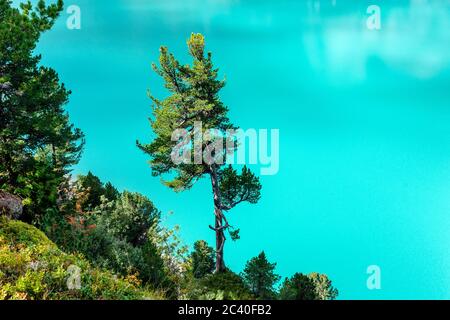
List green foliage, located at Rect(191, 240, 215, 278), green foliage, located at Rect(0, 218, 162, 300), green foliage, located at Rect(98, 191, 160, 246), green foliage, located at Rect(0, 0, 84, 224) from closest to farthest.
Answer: green foliage, located at Rect(0, 218, 162, 300), green foliage, located at Rect(0, 0, 84, 224), green foliage, located at Rect(98, 191, 160, 246), green foliage, located at Rect(191, 240, 215, 278)

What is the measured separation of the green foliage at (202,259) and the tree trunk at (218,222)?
0.45 meters

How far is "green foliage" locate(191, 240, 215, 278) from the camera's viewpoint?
26375mm

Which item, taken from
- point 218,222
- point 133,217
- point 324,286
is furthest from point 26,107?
point 324,286

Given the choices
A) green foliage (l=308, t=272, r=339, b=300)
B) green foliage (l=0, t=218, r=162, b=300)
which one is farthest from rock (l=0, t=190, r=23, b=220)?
green foliage (l=308, t=272, r=339, b=300)

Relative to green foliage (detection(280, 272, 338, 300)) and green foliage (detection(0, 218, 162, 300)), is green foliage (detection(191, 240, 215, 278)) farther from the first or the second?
green foliage (detection(0, 218, 162, 300))

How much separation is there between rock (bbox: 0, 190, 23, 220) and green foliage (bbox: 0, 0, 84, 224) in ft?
5.20

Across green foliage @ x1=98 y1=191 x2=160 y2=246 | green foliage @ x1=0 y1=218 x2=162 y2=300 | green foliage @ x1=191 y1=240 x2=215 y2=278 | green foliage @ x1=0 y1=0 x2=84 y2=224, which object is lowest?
green foliage @ x1=0 y1=218 x2=162 y2=300

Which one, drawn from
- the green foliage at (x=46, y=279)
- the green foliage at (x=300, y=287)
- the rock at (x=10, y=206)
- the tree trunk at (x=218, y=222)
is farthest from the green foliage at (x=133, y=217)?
the green foliage at (x=46, y=279)

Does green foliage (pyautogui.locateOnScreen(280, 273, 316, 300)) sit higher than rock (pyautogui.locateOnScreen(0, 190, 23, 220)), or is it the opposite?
rock (pyautogui.locateOnScreen(0, 190, 23, 220))

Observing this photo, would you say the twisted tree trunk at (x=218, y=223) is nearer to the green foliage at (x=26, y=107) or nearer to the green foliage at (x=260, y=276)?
the green foliage at (x=260, y=276)

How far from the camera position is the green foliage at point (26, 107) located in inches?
858

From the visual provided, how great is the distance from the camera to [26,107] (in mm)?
25266
